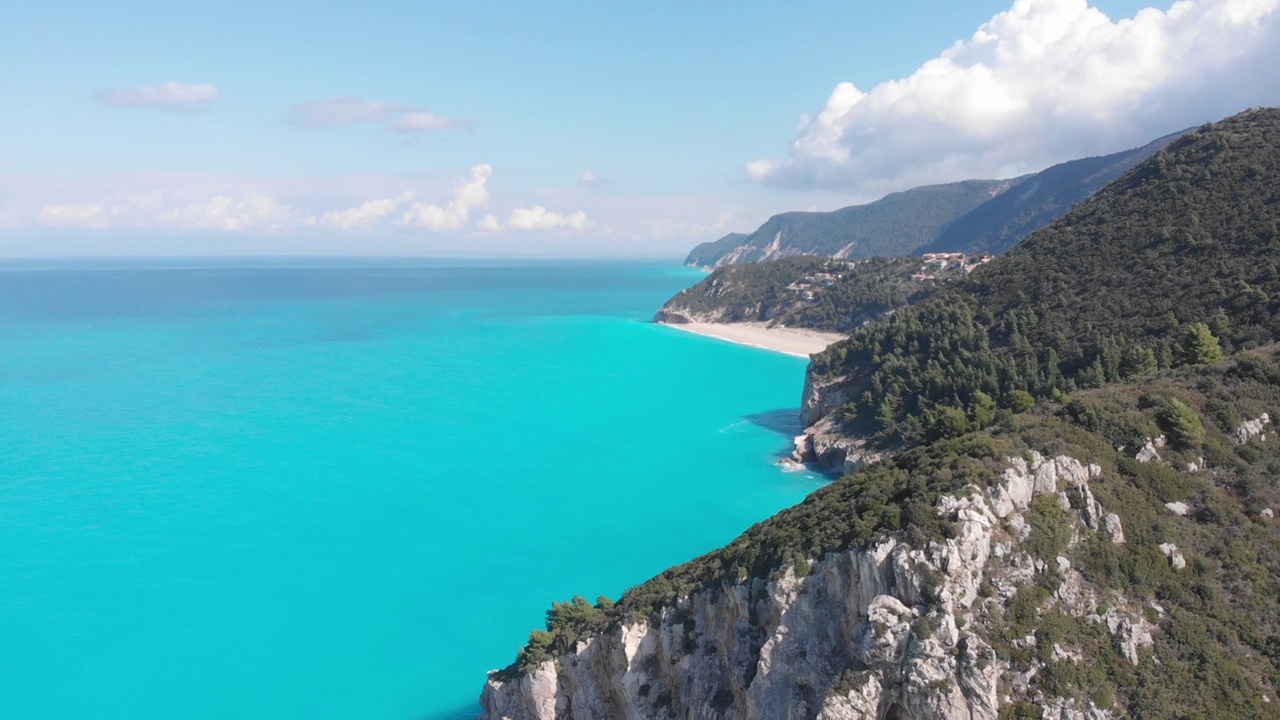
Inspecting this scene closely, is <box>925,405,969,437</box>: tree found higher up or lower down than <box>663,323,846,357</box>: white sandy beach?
higher up

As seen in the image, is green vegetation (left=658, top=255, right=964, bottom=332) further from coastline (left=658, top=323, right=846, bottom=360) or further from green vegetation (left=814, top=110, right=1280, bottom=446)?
green vegetation (left=814, top=110, right=1280, bottom=446)

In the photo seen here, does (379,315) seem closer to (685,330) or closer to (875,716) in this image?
(685,330)

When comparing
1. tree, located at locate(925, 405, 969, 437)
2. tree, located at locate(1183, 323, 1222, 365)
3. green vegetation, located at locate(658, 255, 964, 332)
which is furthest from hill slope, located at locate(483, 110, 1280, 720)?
green vegetation, located at locate(658, 255, 964, 332)

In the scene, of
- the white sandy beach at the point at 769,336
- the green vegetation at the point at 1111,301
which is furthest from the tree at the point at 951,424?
the white sandy beach at the point at 769,336

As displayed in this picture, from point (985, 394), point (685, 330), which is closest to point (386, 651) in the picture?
point (985, 394)

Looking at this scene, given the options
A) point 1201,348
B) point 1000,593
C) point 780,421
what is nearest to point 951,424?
point 1201,348

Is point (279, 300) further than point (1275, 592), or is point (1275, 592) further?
point (279, 300)

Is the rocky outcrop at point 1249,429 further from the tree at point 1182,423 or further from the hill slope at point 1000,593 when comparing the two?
the tree at point 1182,423
